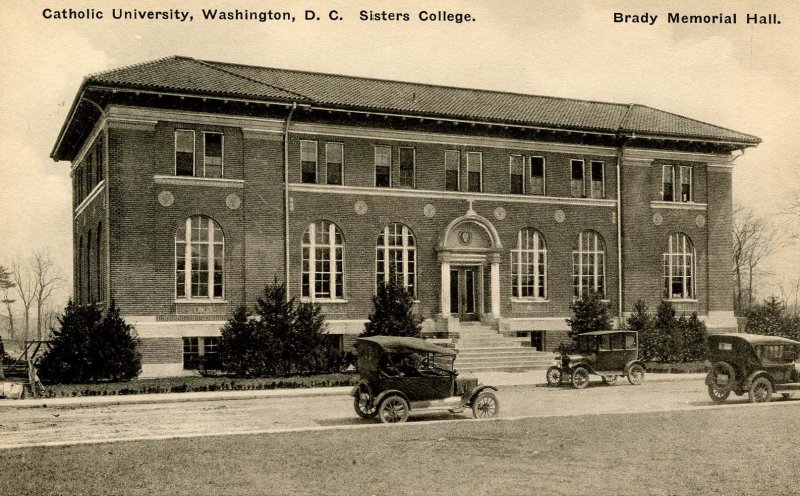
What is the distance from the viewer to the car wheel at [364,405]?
14.8 m

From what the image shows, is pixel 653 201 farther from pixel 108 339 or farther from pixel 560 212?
pixel 108 339

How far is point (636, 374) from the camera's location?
2269cm

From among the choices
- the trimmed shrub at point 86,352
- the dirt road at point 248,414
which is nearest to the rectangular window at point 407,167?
the dirt road at point 248,414

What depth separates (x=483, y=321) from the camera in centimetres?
3022

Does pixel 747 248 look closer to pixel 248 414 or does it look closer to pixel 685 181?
pixel 685 181

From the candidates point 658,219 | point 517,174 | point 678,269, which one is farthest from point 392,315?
point 678,269

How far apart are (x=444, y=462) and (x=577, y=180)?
22676 millimetres

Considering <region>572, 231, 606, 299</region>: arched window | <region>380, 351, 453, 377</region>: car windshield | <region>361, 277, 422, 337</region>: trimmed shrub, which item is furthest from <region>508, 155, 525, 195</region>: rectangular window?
<region>380, 351, 453, 377</region>: car windshield

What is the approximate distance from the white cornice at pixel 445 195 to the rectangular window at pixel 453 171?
32cm

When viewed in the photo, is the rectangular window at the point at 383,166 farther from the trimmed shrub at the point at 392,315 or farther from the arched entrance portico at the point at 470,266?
the trimmed shrub at the point at 392,315

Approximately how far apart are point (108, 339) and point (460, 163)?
1407 cm

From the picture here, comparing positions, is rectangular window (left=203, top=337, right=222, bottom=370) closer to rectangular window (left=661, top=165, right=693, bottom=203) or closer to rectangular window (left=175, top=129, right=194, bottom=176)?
rectangular window (left=175, top=129, right=194, bottom=176)

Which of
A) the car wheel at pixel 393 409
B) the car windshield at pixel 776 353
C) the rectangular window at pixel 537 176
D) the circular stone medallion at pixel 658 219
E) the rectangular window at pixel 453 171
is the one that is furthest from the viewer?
the circular stone medallion at pixel 658 219

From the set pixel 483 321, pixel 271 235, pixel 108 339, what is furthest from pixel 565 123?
pixel 108 339
